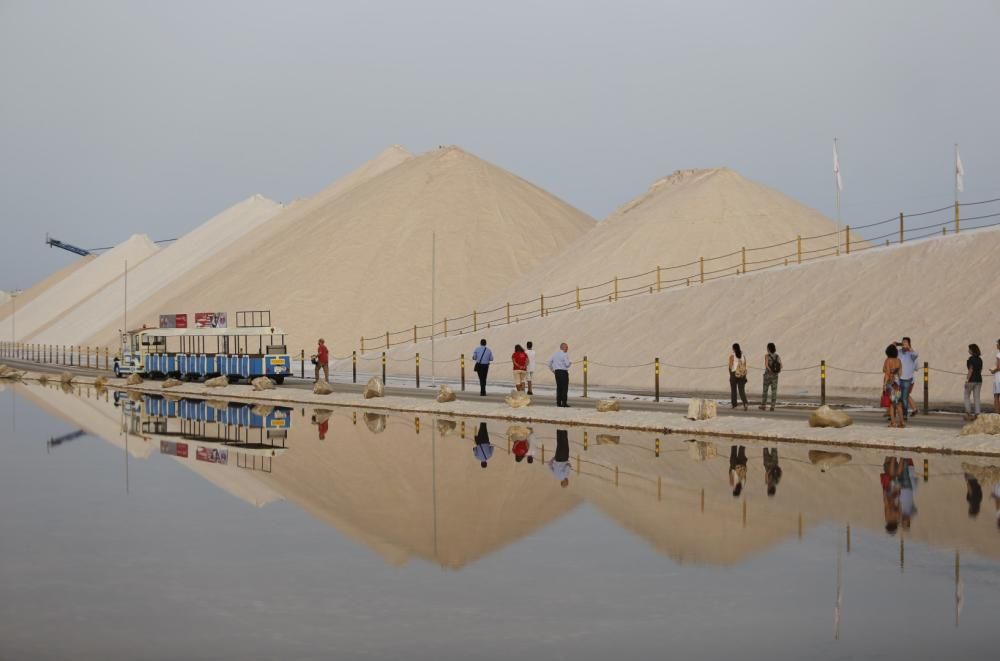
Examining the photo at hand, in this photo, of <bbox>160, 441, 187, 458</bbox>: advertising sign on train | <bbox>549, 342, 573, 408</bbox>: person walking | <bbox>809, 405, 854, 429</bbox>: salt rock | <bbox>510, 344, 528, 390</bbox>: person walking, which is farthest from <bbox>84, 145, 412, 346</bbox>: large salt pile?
<bbox>809, 405, 854, 429</bbox>: salt rock

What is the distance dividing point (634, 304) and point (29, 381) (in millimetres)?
28509

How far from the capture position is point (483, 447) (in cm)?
2181

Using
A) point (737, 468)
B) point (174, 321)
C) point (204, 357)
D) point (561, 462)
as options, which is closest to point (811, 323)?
point (204, 357)

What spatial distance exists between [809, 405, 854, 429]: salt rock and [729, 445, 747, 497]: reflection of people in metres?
2.25

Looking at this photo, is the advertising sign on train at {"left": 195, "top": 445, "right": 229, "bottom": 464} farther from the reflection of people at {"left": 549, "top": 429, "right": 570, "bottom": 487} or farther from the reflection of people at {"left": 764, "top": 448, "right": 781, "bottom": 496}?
the reflection of people at {"left": 764, "top": 448, "right": 781, "bottom": 496}

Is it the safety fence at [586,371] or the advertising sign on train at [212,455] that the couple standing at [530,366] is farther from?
the advertising sign on train at [212,455]

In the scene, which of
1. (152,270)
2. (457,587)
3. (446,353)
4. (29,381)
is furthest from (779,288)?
(152,270)

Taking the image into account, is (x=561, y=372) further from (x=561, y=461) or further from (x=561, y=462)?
(x=561, y=462)

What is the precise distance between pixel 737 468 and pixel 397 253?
67479mm

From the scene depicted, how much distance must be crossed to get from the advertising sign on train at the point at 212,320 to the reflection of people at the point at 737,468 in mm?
34524

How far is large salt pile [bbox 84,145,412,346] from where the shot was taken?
9856cm

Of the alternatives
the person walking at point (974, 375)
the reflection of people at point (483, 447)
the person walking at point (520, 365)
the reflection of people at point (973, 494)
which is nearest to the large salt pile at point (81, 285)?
the person walking at point (520, 365)

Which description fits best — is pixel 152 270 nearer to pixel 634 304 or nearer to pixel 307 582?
pixel 634 304

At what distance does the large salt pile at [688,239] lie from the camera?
63.7m
